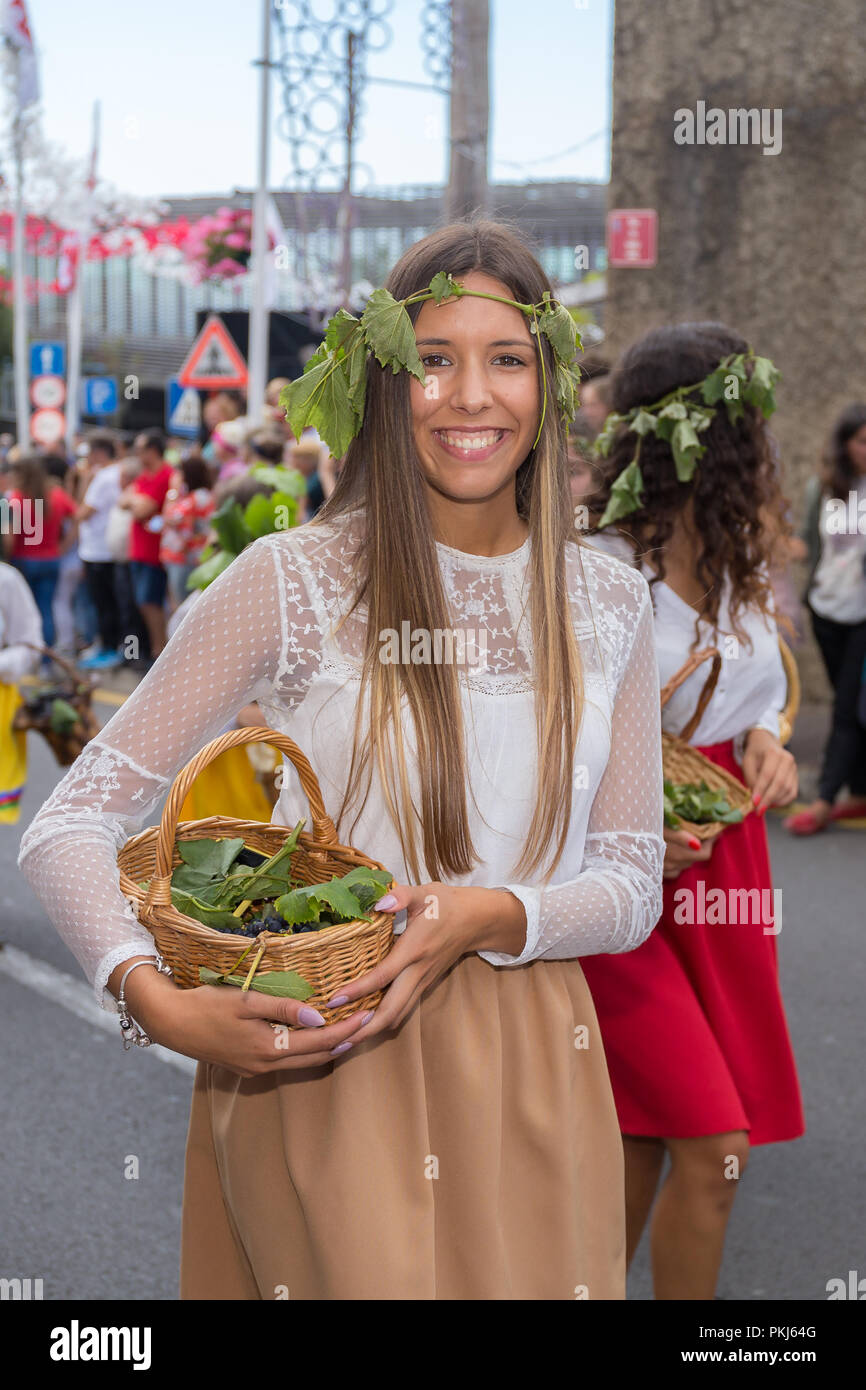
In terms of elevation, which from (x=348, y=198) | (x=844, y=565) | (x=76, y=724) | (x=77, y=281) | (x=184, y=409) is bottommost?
(x=76, y=724)

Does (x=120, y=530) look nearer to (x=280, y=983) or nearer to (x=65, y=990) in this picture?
(x=65, y=990)

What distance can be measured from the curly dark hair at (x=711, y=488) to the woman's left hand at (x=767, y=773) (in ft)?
0.86

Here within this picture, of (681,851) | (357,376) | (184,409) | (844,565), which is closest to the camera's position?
(357,376)

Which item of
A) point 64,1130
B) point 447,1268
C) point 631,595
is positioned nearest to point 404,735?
point 631,595

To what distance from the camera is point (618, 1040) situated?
3.03 meters

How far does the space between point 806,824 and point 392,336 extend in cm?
628

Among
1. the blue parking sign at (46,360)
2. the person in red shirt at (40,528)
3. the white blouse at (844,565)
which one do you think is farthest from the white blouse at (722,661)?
the blue parking sign at (46,360)

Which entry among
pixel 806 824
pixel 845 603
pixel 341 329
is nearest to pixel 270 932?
pixel 341 329

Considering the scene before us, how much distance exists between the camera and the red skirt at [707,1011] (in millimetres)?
2977

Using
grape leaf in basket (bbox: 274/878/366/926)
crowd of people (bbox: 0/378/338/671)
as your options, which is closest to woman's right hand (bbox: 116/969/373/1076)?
grape leaf in basket (bbox: 274/878/366/926)

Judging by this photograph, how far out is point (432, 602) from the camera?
2.09 m

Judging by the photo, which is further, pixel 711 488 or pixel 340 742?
pixel 711 488
